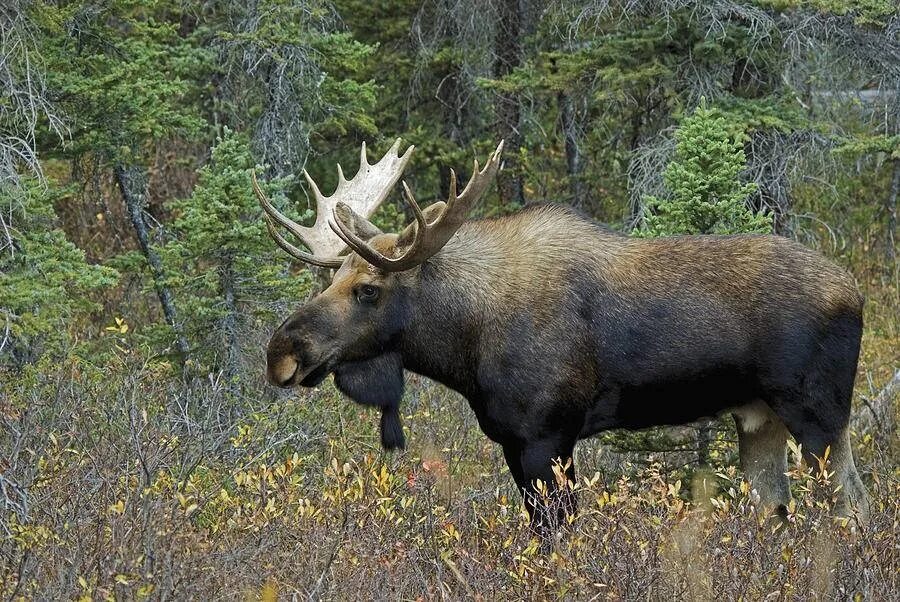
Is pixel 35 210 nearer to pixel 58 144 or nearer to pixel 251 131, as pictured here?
pixel 58 144

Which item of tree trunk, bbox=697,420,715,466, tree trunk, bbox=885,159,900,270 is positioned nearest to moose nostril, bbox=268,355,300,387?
tree trunk, bbox=697,420,715,466

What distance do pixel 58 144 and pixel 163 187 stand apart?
6.69 meters

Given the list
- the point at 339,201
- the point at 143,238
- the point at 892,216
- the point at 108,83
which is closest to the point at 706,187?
the point at 339,201

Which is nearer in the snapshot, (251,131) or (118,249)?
(251,131)

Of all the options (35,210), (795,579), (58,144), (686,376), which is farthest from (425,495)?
(58,144)

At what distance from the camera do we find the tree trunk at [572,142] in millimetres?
13266

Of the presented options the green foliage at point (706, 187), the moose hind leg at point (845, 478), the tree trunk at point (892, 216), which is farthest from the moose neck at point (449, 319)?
the tree trunk at point (892, 216)

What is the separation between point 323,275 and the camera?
12.3 metres

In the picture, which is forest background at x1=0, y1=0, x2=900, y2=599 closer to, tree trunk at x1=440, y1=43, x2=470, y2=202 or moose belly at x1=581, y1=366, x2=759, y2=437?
tree trunk at x1=440, y1=43, x2=470, y2=202

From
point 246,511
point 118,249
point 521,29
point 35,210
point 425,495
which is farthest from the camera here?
point 118,249

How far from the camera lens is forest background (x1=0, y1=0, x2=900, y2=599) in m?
5.19

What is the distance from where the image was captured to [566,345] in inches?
260

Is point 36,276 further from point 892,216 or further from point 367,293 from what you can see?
point 892,216

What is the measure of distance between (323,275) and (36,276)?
14.4 feet
